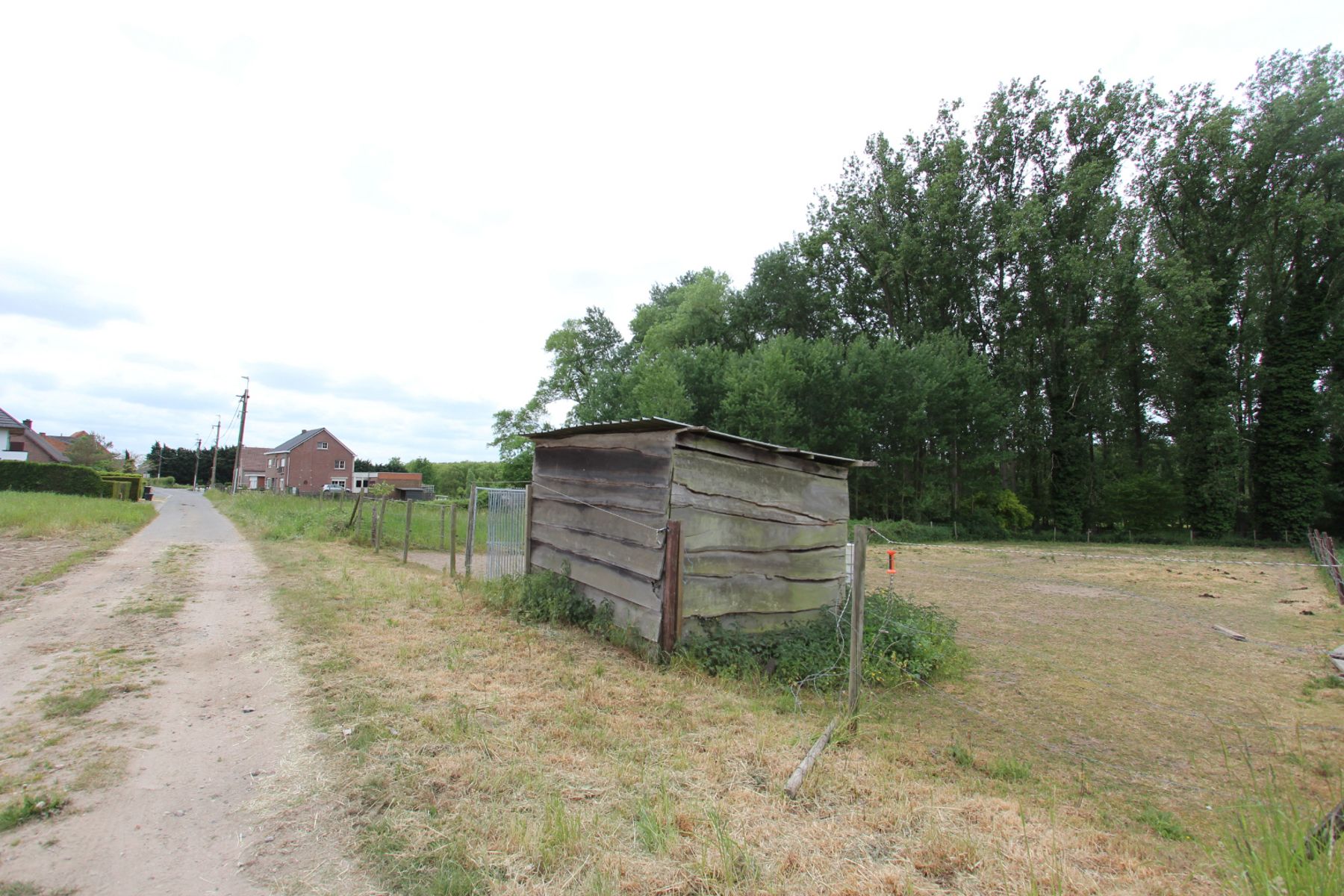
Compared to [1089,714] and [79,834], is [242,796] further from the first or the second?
[1089,714]

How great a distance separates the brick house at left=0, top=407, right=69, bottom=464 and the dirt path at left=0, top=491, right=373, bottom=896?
4478 centimetres

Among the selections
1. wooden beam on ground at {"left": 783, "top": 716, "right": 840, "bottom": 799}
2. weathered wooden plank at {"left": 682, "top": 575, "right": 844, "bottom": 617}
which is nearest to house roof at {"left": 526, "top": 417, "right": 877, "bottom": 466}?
weathered wooden plank at {"left": 682, "top": 575, "right": 844, "bottom": 617}

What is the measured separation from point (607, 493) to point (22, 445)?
70.8 m

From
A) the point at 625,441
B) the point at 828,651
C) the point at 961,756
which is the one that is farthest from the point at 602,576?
the point at 961,756

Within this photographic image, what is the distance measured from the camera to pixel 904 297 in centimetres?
3703

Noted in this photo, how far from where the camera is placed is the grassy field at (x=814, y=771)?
279 cm

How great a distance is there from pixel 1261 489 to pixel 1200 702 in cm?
3317

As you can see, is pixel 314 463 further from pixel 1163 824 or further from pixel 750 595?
pixel 1163 824

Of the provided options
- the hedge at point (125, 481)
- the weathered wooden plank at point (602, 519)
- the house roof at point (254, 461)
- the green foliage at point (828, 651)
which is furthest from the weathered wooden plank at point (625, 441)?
the house roof at point (254, 461)

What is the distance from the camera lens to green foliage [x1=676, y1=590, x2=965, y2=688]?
6.14 m

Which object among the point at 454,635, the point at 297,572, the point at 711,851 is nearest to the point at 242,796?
the point at 711,851

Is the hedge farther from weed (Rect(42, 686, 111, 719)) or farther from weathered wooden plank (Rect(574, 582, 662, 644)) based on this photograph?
weathered wooden plank (Rect(574, 582, 662, 644))

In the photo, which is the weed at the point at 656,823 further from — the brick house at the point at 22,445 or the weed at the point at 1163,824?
the brick house at the point at 22,445

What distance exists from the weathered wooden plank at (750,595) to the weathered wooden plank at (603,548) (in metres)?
0.45
